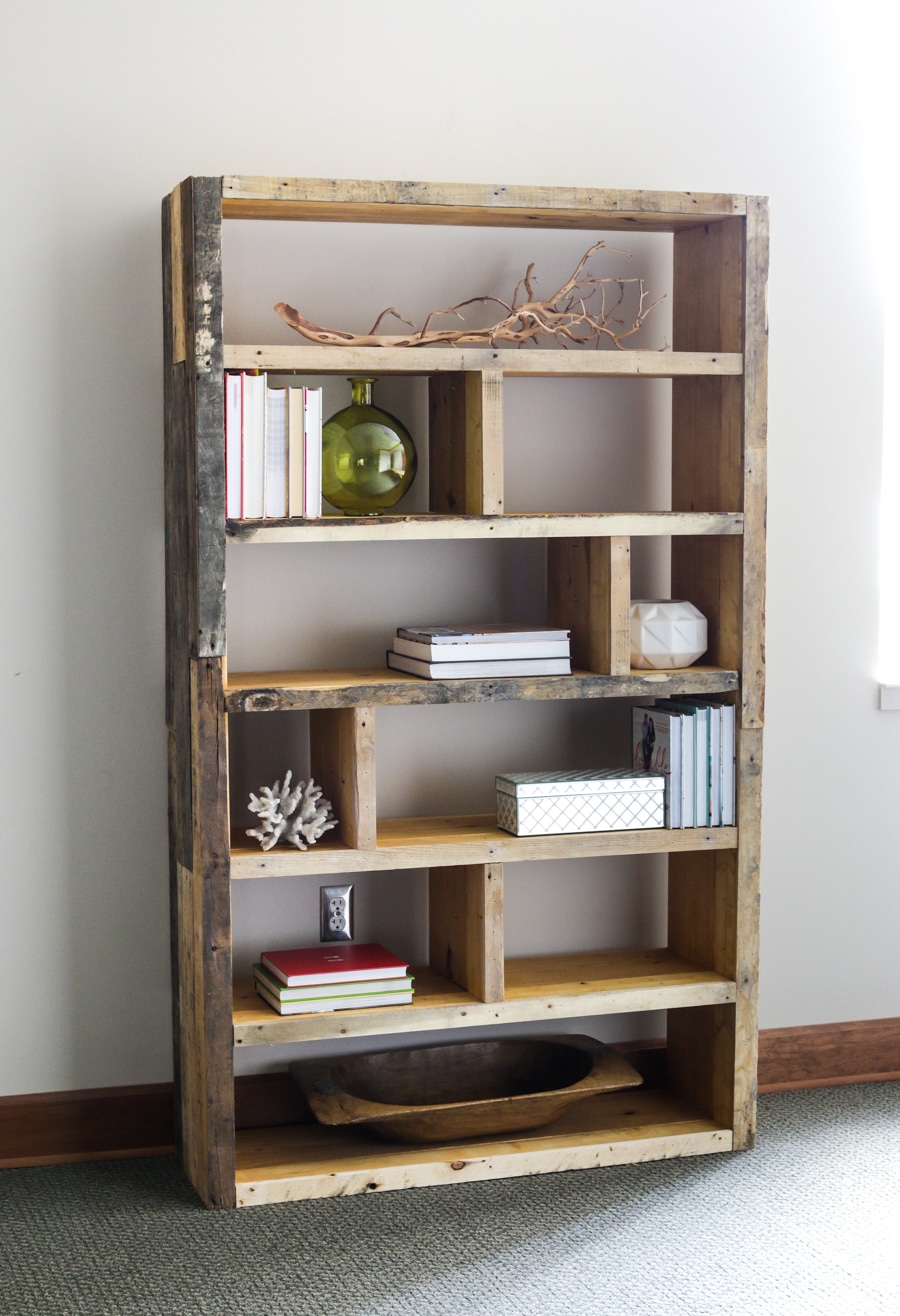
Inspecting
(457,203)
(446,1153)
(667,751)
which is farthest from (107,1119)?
(457,203)

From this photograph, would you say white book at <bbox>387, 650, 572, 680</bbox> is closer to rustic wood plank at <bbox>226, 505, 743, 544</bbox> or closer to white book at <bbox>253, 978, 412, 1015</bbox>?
rustic wood plank at <bbox>226, 505, 743, 544</bbox>

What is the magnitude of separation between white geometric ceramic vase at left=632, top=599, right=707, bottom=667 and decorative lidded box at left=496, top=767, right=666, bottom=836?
225 millimetres

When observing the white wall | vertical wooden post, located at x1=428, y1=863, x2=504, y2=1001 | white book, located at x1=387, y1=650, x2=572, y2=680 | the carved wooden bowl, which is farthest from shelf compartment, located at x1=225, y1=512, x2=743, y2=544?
the carved wooden bowl

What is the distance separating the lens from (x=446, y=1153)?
2.55m

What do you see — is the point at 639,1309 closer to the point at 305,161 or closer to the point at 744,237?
the point at 744,237

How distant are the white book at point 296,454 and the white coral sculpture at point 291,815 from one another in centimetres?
49

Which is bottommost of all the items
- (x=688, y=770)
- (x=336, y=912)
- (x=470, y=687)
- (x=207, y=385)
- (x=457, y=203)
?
(x=336, y=912)

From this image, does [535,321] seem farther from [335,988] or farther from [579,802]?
[335,988]

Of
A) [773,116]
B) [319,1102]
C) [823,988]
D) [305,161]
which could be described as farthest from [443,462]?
[823,988]

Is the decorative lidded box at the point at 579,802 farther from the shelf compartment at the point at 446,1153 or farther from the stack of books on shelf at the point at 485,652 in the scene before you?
the shelf compartment at the point at 446,1153

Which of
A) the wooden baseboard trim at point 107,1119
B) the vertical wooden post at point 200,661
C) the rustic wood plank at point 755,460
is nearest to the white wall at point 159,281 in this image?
the wooden baseboard trim at point 107,1119

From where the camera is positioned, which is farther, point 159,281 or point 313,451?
point 159,281

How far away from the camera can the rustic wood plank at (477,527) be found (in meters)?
2.37

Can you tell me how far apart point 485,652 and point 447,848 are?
1.19 ft
